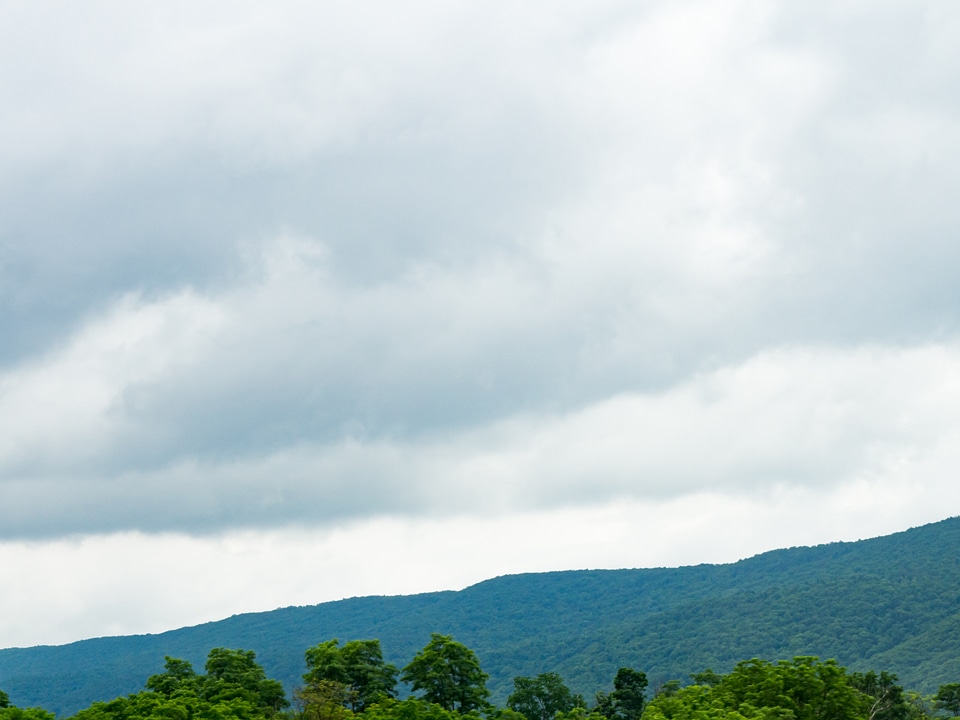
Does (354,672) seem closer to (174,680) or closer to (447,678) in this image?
(447,678)

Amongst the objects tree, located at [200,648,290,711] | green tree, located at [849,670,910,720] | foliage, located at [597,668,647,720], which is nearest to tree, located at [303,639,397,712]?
tree, located at [200,648,290,711]

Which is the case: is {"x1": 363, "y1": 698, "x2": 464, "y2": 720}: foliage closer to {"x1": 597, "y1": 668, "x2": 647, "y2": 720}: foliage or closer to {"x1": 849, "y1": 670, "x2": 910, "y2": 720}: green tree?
{"x1": 849, "y1": 670, "x2": 910, "y2": 720}: green tree

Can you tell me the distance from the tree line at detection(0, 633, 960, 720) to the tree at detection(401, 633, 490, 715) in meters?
0.08

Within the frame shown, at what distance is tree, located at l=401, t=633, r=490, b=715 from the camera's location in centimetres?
9062

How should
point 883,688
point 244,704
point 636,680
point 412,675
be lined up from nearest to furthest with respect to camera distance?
point 244,704 < point 412,675 < point 883,688 < point 636,680

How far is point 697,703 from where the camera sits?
67.9m

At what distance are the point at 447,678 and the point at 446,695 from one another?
1353mm

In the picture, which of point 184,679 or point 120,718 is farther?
point 184,679

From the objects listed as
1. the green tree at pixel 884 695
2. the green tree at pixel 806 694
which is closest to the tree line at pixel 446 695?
the green tree at pixel 806 694

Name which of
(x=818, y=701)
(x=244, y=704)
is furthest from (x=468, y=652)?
(x=818, y=701)

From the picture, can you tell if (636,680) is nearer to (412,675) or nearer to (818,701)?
(412,675)

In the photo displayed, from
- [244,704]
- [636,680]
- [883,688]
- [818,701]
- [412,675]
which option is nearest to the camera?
[818,701]

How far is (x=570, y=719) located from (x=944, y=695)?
63.3 metres

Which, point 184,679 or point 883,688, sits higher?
point 184,679
